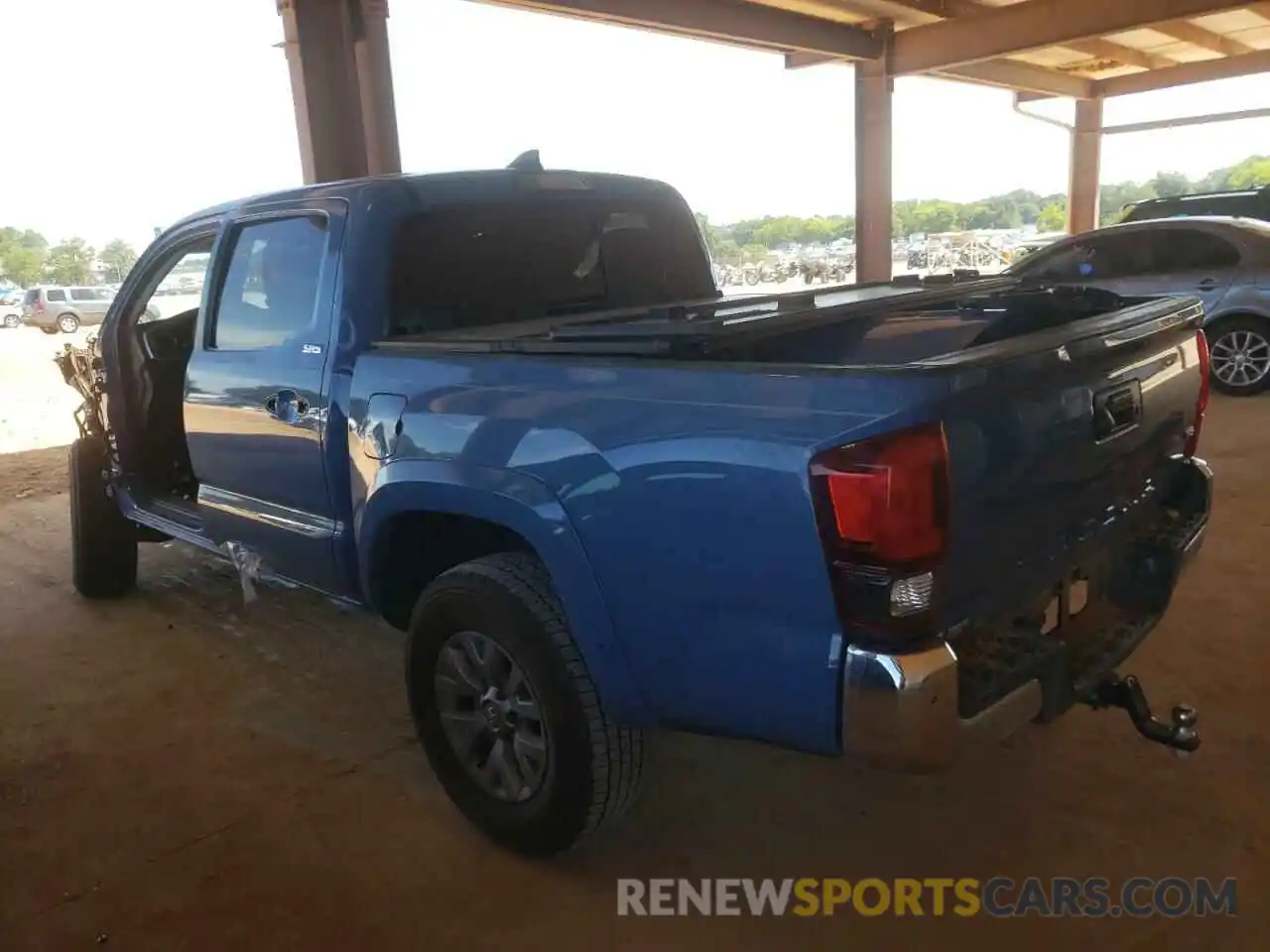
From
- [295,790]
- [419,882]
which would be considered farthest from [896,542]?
[295,790]

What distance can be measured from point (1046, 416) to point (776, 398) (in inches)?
24.4

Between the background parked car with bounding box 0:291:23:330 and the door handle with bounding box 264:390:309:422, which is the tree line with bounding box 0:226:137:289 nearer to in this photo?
the background parked car with bounding box 0:291:23:330

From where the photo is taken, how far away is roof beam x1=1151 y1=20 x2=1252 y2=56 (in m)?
14.2

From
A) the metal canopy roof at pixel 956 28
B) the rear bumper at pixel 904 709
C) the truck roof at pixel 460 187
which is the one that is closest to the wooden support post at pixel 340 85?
the metal canopy roof at pixel 956 28

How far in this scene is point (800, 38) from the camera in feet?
38.9

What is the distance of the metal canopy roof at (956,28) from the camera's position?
34.4 feet

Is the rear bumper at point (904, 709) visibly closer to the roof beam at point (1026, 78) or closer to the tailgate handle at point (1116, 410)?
the tailgate handle at point (1116, 410)

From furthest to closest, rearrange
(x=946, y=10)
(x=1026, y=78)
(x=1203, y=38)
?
(x=1026, y=78) → (x=1203, y=38) → (x=946, y=10)

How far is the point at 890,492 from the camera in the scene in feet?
6.02

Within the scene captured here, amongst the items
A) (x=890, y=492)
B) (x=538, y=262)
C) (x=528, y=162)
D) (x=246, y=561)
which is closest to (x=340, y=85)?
(x=528, y=162)

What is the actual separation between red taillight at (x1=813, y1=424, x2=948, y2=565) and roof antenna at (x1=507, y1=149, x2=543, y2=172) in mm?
2130

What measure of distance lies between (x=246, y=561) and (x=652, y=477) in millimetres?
2206

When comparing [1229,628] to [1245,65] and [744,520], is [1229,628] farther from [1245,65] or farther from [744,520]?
[1245,65]

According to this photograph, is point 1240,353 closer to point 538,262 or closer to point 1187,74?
point 538,262
